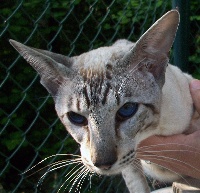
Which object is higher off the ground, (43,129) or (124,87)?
(124,87)

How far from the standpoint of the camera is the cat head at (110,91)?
2.07 meters

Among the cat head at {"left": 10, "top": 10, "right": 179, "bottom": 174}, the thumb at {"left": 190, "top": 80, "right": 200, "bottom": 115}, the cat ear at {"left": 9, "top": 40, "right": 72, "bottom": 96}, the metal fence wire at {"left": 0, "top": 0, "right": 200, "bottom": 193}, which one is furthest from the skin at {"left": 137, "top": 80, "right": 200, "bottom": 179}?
the metal fence wire at {"left": 0, "top": 0, "right": 200, "bottom": 193}

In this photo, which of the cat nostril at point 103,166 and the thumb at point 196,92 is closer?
the cat nostril at point 103,166

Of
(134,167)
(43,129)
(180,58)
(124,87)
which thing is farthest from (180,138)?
(43,129)

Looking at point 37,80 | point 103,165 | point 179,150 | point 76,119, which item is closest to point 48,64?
point 76,119

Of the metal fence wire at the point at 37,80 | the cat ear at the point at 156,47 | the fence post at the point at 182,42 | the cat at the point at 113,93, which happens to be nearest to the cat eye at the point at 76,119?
the cat at the point at 113,93

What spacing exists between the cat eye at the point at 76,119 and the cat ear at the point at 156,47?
0.99 ft

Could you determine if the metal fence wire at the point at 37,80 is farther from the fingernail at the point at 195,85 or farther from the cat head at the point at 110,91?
the cat head at the point at 110,91

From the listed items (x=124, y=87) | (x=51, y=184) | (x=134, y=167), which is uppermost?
(x=124, y=87)

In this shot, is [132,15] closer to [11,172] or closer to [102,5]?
[102,5]

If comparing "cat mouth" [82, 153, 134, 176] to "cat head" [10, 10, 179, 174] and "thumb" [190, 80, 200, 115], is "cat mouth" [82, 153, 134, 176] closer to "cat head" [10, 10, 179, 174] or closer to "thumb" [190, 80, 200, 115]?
"cat head" [10, 10, 179, 174]

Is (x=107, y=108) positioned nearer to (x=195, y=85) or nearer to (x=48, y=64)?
(x=48, y=64)

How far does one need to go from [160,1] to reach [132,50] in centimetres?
224

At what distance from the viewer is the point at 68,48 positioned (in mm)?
4090
